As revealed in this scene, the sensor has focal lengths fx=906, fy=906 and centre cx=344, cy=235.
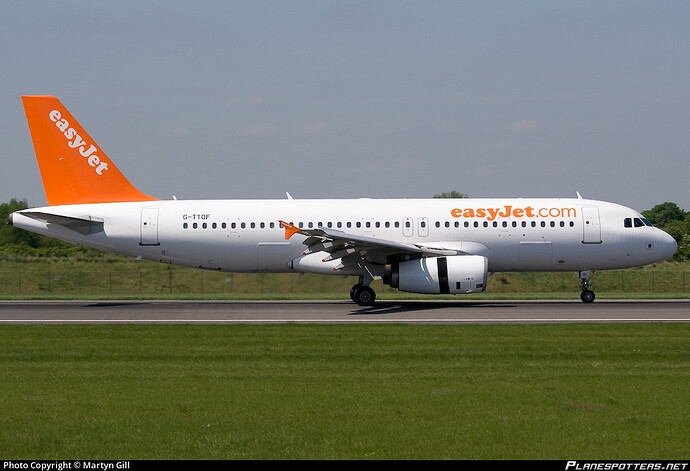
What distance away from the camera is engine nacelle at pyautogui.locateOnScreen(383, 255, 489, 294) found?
31.5 m

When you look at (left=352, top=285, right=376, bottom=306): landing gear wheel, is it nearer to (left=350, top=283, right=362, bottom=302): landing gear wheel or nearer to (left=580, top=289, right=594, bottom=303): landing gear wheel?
(left=350, top=283, right=362, bottom=302): landing gear wheel

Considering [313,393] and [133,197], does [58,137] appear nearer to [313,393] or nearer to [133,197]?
[133,197]

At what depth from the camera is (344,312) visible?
30.5m

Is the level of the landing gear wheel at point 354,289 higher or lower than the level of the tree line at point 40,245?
lower

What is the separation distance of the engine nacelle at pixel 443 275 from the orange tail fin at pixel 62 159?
40.6ft

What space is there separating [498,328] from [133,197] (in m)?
18.1

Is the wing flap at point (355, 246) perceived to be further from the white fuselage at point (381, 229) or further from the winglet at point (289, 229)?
the white fuselage at point (381, 229)

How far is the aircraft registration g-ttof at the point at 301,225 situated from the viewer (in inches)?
1352

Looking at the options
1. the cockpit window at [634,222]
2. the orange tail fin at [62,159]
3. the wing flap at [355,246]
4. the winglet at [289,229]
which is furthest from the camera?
the orange tail fin at [62,159]

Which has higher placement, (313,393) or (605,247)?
(605,247)

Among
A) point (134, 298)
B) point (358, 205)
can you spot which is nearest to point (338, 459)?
point (358, 205)

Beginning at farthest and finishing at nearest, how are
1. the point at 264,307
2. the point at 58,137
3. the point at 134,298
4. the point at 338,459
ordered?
1. the point at 134,298
2. the point at 58,137
3. the point at 264,307
4. the point at 338,459

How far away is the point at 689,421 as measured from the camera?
12.1 m

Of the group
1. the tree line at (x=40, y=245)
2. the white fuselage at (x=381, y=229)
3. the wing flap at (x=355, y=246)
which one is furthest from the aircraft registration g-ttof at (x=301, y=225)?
the tree line at (x=40, y=245)
